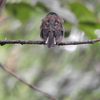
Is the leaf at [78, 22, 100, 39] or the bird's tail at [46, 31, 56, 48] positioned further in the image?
the leaf at [78, 22, 100, 39]

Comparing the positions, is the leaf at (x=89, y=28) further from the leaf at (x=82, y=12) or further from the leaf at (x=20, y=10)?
the leaf at (x=20, y=10)

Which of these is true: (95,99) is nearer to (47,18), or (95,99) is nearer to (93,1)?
(47,18)

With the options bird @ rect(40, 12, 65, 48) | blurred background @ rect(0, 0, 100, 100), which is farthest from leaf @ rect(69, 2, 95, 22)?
bird @ rect(40, 12, 65, 48)

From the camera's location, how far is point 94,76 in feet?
11.3

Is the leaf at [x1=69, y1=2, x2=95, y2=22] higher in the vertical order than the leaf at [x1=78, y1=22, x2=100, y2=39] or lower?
higher

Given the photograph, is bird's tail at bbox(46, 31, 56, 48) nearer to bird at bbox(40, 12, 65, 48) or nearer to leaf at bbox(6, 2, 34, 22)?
bird at bbox(40, 12, 65, 48)

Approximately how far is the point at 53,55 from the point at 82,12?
1.88m

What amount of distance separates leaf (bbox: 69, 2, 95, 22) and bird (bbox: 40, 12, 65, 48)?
0.47 feet

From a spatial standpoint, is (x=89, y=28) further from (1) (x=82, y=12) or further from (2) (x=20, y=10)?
(2) (x=20, y=10)

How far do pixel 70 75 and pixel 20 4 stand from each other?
52.8 inches

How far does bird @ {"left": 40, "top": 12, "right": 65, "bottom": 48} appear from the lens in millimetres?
2476

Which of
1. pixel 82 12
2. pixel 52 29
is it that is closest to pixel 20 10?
pixel 52 29

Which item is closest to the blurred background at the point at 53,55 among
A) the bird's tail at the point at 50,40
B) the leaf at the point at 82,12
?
the leaf at the point at 82,12

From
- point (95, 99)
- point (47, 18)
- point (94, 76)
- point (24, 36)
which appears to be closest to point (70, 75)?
point (94, 76)
